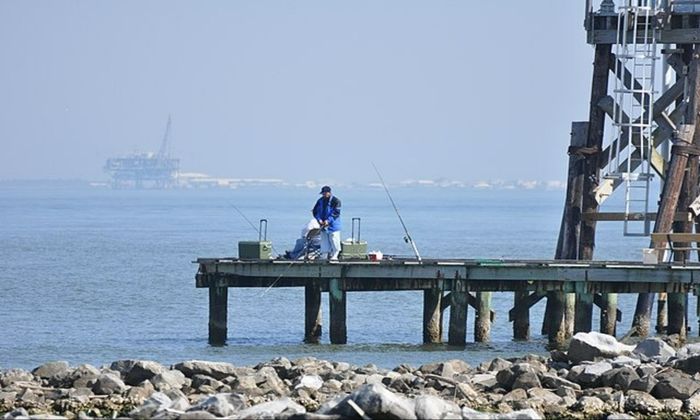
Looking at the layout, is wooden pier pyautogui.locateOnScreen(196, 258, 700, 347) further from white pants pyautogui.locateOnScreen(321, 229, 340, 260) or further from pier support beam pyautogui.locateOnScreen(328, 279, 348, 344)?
white pants pyautogui.locateOnScreen(321, 229, 340, 260)

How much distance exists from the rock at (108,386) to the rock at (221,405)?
9.89 feet

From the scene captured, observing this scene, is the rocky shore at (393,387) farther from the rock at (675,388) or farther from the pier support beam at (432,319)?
the pier support beam at (432,319)

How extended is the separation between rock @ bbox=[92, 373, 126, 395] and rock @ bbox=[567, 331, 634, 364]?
21.4 feet

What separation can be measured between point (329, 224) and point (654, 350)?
9.42m

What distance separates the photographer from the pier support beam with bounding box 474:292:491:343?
35.2m

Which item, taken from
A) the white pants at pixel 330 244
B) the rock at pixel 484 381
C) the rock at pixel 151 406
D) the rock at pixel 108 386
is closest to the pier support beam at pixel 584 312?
the white pants at pixel 330 244

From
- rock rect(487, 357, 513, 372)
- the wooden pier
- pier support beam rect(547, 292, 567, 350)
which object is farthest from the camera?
pier support beam rect(547, 292, 567, 350)

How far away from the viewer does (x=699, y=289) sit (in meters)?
33.2

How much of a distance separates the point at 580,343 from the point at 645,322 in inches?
325

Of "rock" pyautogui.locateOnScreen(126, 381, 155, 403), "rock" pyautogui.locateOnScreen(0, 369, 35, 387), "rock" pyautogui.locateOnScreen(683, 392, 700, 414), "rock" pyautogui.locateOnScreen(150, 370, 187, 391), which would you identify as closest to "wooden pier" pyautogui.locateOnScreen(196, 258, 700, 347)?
"rock" pyautogui.locateOnScreen(0, 369, 35, 387)

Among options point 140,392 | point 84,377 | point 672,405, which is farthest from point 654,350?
point 84,377

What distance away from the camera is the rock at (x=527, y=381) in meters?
24.2

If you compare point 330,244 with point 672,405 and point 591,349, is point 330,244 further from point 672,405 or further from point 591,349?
point 672,405

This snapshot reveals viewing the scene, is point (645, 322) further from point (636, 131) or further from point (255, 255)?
point (255, 255)
